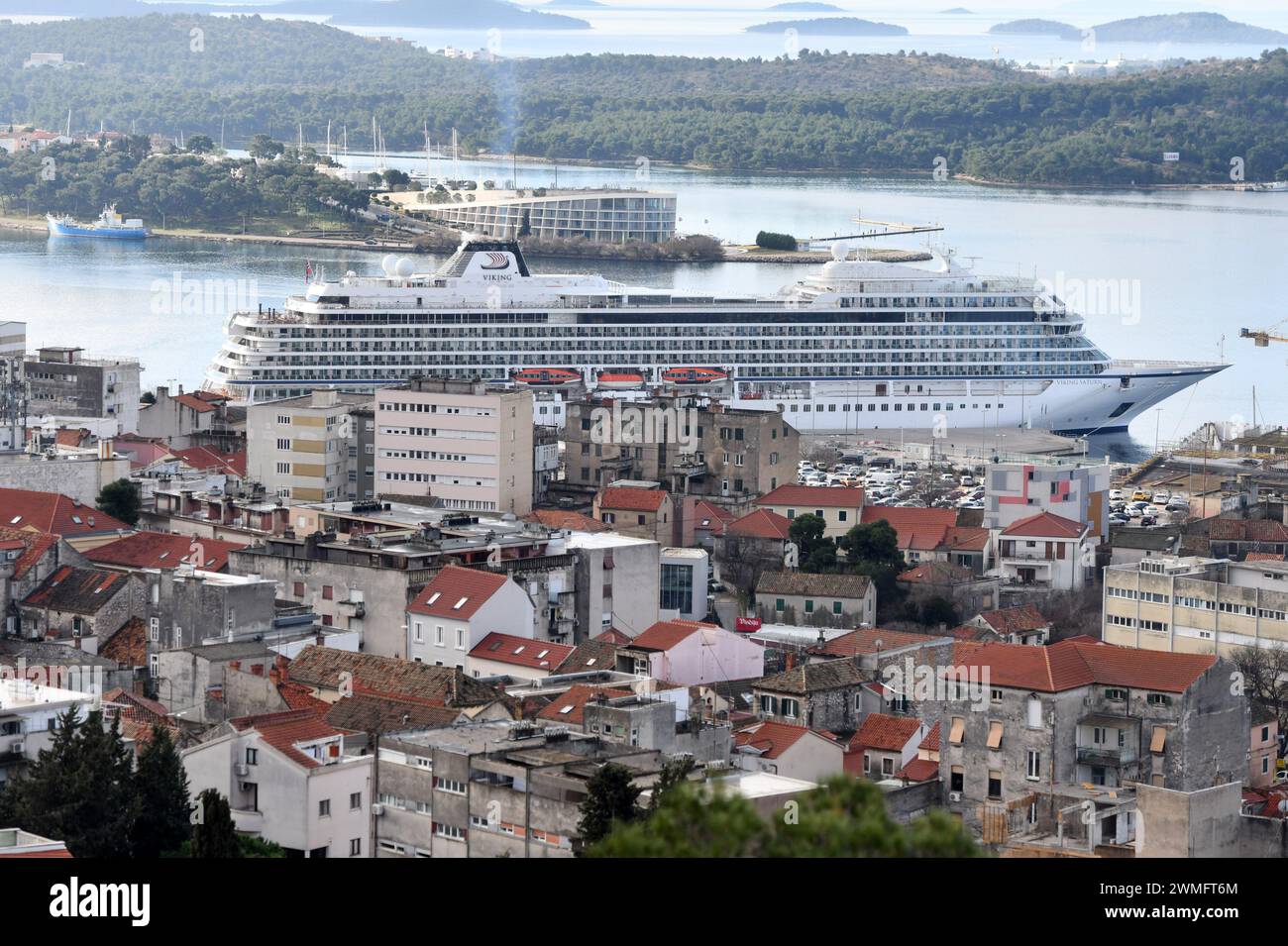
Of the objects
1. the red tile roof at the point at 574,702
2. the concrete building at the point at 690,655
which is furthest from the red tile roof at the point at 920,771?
the concrete building at the point at 690,655

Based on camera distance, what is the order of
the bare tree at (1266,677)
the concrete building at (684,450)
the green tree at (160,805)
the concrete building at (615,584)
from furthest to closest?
the concrete building at (684,450) < the concrete building at (615,584) < the bare tree at (1266,677) < the green tree at (160,805)

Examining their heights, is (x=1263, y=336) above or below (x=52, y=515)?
below

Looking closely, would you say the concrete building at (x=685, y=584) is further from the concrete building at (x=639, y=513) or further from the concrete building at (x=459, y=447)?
the concrete building at (x=459, y=447)

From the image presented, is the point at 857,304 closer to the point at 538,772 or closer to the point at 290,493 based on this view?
the point at 290,493

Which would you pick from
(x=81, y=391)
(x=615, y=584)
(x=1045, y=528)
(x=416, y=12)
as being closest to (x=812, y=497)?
(x=1045, y=528)

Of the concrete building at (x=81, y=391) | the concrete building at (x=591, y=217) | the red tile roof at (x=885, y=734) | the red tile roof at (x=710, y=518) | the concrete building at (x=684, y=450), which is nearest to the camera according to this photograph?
the red tile roof at (x=885, y=734)

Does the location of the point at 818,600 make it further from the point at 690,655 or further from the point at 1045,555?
the point at 690,655
